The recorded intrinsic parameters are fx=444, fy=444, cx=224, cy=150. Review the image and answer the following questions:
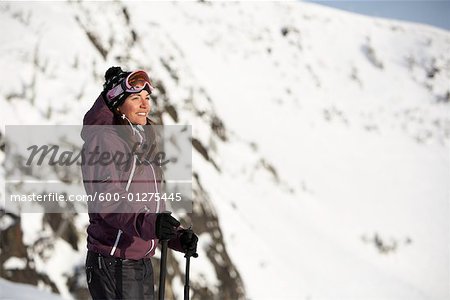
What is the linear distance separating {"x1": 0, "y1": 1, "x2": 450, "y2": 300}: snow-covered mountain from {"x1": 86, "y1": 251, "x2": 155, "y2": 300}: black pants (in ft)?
12.8

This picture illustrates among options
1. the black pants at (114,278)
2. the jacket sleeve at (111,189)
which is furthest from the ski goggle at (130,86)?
the black pants at (114,278)

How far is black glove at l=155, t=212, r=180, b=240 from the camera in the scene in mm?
2313

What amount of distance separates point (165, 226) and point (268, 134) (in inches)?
676

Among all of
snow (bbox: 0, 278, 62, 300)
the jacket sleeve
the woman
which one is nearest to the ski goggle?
the woman

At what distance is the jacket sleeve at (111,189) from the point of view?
7.70ft

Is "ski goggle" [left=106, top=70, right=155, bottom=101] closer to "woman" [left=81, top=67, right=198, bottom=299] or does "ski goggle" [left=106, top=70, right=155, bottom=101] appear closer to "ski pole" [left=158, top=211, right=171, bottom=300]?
"woman" [left=81, top=67, right=198, bottom=299]

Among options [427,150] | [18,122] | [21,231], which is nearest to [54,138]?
[18,122]

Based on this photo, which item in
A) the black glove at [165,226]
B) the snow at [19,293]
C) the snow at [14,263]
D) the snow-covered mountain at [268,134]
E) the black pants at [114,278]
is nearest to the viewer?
the black glove at [165,226]

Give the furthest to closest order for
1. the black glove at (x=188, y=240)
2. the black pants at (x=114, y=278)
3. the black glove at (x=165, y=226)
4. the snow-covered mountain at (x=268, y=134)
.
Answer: the snow-covered mountain at (x=268, y=134)
the black glove at (x=188, y=240)
the black pants at (x=114, y=278)
the black glove at (x=165, y=226)

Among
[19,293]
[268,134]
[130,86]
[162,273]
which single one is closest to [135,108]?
[130,86]

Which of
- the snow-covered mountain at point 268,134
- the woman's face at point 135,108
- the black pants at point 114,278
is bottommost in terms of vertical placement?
the black pants at point 114,278

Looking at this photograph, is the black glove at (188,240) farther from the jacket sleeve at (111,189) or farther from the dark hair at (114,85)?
the dark hair at (114,85)

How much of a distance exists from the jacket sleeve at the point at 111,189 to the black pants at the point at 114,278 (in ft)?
0.94

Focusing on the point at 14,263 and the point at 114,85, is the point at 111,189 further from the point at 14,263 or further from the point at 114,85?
the point at 14,263
